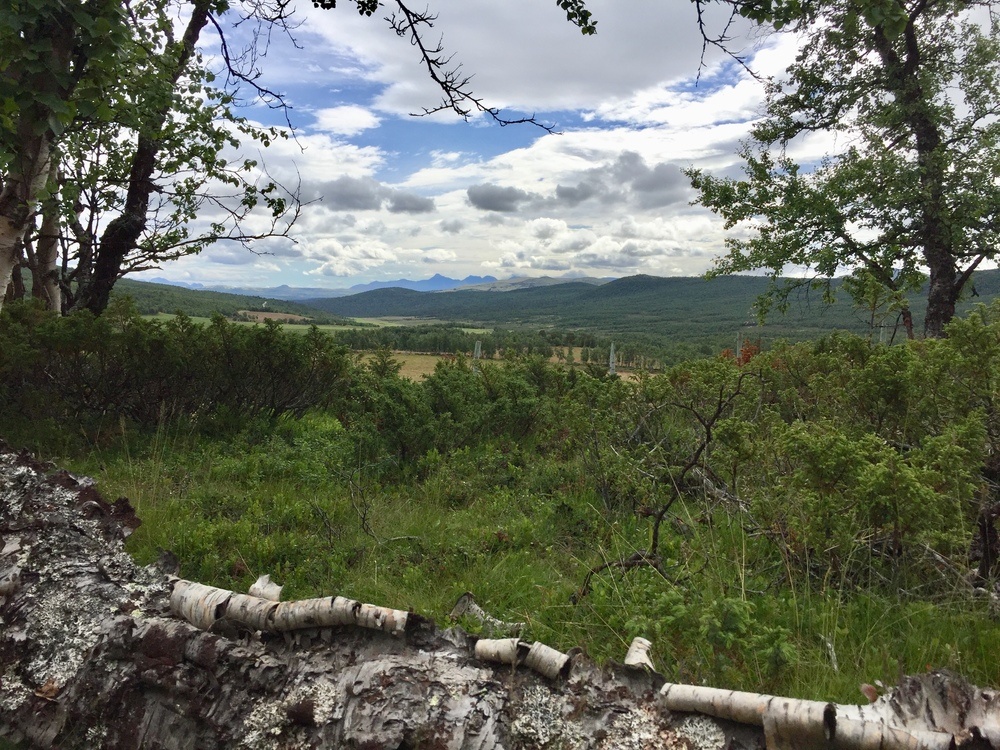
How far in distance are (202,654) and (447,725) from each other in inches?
34.9

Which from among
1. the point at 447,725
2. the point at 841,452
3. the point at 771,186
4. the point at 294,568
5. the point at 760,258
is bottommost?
the point at 294,568

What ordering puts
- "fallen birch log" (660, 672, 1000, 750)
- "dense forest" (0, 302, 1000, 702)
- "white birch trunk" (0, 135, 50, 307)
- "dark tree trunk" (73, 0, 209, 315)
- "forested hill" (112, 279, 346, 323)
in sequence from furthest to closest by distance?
"forested hill" (112, 279, 346, 323) → "dark tree trunk" (73, 0, 209, 315) → "white birch trunk" (0, 135, 50, 307) → "dense forest" (0, 302, 1000, 702) → "fallen birch log" (660, 672, 1000, 750)

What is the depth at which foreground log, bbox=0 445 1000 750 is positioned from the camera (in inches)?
66.6

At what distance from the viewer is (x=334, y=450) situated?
6207mm

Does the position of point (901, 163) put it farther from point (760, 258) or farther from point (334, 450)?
point (334, 450)

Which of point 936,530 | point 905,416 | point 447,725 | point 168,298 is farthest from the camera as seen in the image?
point 168,298

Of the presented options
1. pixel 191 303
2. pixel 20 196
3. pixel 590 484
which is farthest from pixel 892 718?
pixel 191 303

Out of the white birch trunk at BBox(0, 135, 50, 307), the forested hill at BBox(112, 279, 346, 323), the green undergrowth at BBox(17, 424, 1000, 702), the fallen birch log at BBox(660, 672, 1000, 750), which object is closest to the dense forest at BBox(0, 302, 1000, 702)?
the green undergrowth at BBox(17, 424, 1000, 702)

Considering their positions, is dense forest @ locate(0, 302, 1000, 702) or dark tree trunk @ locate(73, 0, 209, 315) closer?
dense forest @ locate(0, 302, 1000, 702)

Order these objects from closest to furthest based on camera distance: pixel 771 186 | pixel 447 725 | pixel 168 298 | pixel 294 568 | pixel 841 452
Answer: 1. pixel 447 725
2. pixel 841 452
3. pixel 294 568
4. pixel 771 186
5. pixel 168 298

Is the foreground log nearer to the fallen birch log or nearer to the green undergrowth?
the fallen birch log

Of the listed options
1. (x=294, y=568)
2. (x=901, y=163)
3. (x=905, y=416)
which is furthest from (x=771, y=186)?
(x=294, y=568)

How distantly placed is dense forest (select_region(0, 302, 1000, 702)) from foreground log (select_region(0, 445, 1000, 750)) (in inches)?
25.8

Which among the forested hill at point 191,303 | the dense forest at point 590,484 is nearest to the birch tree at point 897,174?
the dense forest at point 590,484
